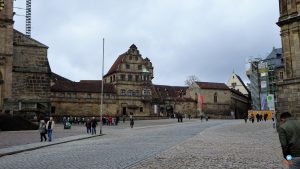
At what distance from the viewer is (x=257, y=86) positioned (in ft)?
345

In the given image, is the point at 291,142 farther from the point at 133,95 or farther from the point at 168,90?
the point at 168,90

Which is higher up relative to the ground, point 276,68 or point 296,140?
point 276,68

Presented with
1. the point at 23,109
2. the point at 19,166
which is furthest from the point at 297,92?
the point at 23,109

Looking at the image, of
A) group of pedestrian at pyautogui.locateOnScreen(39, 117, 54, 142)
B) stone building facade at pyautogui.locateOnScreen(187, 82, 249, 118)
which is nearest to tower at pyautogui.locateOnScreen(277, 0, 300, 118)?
group of pedestrian at pyautogui.locateOnScreen(39, 117, 54, 142)

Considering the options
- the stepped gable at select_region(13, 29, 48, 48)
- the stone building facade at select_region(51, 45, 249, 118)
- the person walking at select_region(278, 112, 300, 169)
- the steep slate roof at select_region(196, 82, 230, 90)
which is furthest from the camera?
the steep slate roof at select_region(196, 82, 230, 90)

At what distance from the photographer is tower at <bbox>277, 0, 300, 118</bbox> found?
30.7 meters

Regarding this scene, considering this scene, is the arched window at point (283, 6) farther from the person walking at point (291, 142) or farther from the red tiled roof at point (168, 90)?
the red tiled roof at point (168, 90)

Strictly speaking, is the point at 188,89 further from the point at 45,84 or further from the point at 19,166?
the point at 19,166

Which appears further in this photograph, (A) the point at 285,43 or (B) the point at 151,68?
(B) the point at 151,68

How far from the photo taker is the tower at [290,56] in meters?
30.7

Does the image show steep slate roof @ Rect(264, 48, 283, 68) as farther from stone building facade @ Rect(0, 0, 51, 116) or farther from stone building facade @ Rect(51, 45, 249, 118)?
stone building facade @ Rect(0, 0, 51, 116)

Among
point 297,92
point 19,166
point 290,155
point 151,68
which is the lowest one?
point 19,166

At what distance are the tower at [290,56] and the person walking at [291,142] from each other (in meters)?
24.1

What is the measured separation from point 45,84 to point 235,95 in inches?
2969
